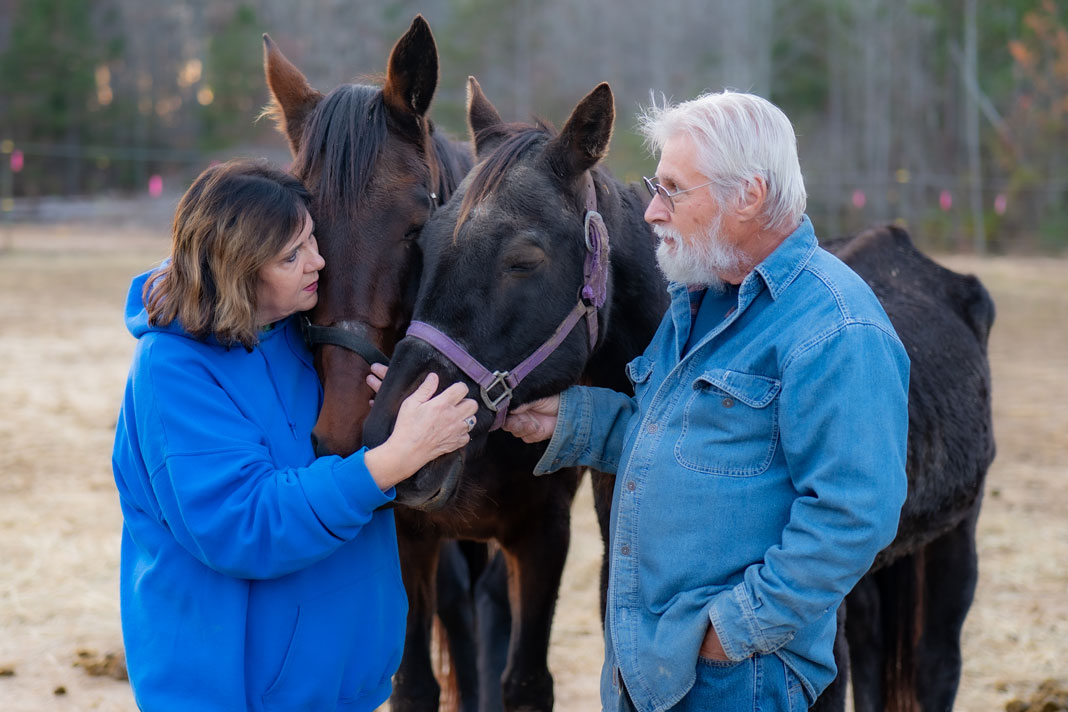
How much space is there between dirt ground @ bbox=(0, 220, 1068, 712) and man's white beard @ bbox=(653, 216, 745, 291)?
2.46 meters

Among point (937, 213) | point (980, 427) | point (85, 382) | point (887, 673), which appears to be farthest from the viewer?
point (937, 213)

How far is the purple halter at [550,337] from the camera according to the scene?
7.03ft

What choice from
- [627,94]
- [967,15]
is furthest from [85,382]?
[627,94]

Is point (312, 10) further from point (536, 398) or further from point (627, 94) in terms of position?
point (536, 398)

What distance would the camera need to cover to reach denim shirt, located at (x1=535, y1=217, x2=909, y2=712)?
5.76 ft

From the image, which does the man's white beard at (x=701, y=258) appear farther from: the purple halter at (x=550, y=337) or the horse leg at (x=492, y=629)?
the horse leg at (x=492, y=629)

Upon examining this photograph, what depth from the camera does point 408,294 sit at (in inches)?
95.5

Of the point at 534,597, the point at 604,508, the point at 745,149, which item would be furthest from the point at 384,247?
the point at 534,597

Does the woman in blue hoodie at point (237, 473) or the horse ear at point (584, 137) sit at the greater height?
the horse ear at point (584, 137)

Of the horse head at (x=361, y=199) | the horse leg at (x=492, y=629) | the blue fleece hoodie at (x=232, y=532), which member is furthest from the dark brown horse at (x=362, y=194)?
the horse leg at (x=492, y=629)

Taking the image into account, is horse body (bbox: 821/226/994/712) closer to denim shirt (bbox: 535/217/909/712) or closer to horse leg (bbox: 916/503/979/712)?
horse leg (bbox: 916/503/979/712)

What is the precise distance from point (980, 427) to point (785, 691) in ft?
6.28

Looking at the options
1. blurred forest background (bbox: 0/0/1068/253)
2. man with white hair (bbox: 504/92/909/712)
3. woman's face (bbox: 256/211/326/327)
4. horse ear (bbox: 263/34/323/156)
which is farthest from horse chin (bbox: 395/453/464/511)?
blurred forest background (bbox: 0/0/1068/253)

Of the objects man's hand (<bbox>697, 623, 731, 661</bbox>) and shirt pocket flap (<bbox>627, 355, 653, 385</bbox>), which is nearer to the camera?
man's hand (<bbox>697, 623, 731, 661</bbox>)
